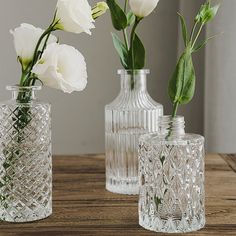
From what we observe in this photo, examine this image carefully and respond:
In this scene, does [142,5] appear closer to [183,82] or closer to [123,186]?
[183,82]

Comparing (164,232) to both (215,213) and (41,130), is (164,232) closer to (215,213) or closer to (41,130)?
(215,213)

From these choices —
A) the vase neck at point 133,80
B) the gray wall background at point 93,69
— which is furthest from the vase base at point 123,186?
the gray wall background at point 93,69

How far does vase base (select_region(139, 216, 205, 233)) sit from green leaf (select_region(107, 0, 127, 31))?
0.46 m

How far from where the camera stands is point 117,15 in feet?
4.33

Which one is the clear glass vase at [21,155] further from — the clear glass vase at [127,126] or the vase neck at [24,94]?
the clear glass vase at [127,126]

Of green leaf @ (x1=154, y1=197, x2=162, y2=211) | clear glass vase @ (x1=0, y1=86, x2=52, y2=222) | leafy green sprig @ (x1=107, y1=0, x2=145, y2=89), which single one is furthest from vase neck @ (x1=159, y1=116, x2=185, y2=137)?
leafy green sprig @ (x1=107, y1=0, x2=145, y2=89)

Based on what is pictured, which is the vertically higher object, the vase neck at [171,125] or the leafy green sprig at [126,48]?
the leafy green sprig at [126,48]

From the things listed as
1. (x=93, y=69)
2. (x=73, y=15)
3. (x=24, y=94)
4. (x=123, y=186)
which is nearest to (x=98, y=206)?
(x=123, y=186)

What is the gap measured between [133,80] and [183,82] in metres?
0.31

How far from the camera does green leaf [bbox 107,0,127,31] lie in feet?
4.29

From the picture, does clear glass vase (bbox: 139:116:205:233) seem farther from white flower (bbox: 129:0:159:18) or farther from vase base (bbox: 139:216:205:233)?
white flower (bbox: 129:0:159:18)

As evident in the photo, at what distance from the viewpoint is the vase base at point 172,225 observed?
1030 millimetres

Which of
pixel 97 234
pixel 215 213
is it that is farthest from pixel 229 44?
pixel 97 234

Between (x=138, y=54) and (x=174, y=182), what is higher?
(x=138, y=54)
